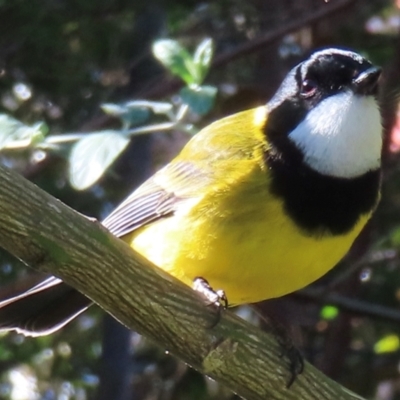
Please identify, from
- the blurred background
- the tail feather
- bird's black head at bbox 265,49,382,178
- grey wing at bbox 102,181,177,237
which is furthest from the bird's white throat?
the tail feather

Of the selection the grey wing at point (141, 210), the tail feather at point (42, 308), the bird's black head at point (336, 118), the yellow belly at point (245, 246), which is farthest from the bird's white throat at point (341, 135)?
the tail feather at point (42, 308)

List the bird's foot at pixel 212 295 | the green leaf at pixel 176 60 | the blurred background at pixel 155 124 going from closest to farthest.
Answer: the bird's foot at pixel 212 295 < the green leaf at pixel 176 60 < the blurred background at pixel 155 124

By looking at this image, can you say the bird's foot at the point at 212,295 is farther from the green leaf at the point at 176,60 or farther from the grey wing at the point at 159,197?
the green leaf at the point at 176,60

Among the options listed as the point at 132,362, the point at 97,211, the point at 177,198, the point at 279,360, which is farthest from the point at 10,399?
the point at 279,360

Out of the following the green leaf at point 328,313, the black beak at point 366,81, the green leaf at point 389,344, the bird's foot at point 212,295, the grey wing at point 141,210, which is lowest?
the green leaf at point 389,344

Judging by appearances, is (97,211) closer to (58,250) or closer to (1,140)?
(1,140)

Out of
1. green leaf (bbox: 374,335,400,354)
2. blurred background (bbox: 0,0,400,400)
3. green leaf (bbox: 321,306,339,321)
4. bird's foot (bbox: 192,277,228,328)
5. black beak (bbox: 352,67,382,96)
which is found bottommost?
green leaf (bbox: 374,335,400,354)

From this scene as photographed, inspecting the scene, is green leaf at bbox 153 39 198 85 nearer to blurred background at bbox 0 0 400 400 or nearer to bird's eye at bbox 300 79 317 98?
bird's eye at bbox 300 79 317 98
